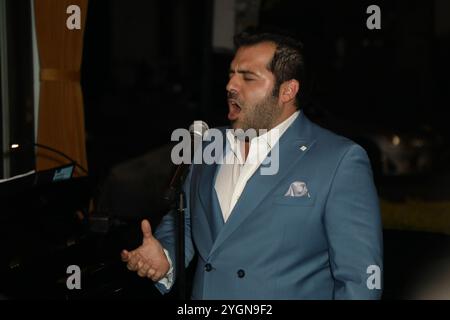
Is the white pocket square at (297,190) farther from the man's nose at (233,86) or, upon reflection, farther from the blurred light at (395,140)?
the blurred light at (395,140)

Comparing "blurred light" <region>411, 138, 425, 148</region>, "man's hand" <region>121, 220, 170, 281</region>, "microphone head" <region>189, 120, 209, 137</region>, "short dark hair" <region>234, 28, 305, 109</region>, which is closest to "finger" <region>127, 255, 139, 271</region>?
"man's hand" <region>121, 220, 170, 281</region>

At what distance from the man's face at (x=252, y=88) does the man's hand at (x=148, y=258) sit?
48cm

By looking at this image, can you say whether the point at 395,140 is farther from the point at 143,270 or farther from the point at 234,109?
the point at 143,270

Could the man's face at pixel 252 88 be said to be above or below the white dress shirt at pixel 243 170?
above

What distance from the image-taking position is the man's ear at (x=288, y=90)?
7.64 ft

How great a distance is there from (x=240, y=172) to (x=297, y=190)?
26cm

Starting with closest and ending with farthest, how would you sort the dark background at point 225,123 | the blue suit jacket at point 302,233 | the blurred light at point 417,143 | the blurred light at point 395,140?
1. the blue suit jacket at point 302,233
2. the dark background at point 225,123
3. the blurred light at point 395,140
4. the blurred light at point 417,143

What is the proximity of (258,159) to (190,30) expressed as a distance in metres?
22.1

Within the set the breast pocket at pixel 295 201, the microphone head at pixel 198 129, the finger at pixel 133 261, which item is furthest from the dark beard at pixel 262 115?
the finger at pixel 133 261

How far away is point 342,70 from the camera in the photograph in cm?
964

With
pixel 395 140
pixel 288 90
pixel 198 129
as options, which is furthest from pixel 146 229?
pixel 395 140

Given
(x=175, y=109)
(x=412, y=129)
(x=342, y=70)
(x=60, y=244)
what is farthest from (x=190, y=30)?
(x=60, y=244)

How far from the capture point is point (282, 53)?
2.31 meters

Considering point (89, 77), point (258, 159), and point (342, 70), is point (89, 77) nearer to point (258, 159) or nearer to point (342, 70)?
point (342, 70)
